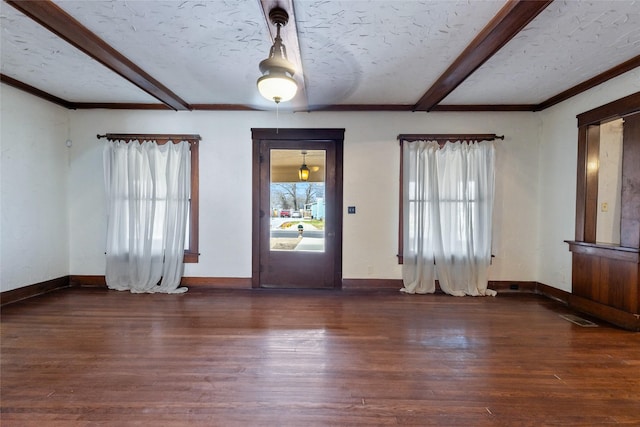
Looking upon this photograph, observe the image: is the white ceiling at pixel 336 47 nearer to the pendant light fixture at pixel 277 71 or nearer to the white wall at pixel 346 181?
the pendant light fixture at pixel 277 71

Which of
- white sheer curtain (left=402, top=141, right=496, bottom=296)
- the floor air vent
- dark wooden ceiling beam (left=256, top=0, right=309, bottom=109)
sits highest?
dark wooden ceiling beam (left=256, top=0, right=309, bottom=109)

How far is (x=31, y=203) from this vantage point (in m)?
3.75

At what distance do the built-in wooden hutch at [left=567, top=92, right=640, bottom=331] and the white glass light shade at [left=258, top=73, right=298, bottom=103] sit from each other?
11.3 ft

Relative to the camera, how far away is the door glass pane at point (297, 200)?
13.9 feet

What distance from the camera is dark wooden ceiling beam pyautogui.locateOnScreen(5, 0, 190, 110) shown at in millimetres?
2134

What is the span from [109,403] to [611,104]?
17.3ft

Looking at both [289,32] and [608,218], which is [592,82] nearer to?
[608,218]

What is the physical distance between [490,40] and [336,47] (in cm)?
130

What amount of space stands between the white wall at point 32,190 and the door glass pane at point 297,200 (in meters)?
3.05

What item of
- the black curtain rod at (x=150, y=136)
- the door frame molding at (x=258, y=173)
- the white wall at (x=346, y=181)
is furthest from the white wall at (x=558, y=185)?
the black curtain rod at (x=150, y=136)

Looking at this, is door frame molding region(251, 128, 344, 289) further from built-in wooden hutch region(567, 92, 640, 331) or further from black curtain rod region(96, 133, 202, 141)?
built-in wooden hutch region(567, 92, 640, 331)

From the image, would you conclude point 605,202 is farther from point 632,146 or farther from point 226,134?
point 226,134

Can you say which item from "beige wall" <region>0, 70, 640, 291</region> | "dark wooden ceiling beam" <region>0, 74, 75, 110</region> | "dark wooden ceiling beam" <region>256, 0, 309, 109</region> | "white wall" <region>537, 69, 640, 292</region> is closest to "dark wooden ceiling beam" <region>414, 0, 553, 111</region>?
"beige wall" <region>0, 70, 640, 291</region>

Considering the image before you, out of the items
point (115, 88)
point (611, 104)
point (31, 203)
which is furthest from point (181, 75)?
point (611, 104)
